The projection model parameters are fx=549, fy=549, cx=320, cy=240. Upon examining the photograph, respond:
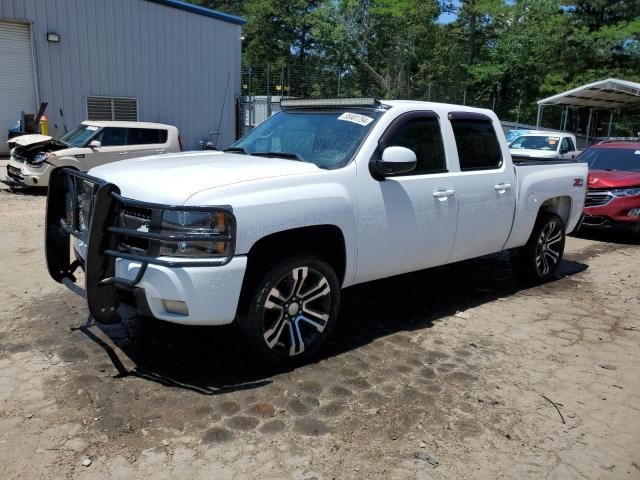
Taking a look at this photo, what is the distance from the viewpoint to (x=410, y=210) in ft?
14.7

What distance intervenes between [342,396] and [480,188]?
A: 8.25ft

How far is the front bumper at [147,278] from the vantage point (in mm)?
3311

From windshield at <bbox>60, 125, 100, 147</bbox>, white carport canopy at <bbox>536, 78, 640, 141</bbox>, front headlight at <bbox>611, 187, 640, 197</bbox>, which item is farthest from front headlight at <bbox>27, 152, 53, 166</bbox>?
white carport canopy at <bbox>536, 78, 640, 141</bbox>

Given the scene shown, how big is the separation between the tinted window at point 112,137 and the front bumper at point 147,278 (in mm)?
8879

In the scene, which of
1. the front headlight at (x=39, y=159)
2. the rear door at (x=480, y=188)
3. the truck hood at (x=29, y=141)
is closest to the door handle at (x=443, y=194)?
the rear door at (x=480, y=188)

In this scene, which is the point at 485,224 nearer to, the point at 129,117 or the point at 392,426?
the point at 392,426

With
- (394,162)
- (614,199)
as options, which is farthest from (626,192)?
(394,162)

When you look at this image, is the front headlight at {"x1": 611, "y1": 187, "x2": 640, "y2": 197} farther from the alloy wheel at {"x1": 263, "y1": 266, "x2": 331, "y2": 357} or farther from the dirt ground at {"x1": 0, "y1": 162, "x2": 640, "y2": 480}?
the alloy wheel at {"x1": 263, "y1": 266, "x2": 331, "y2": 357}

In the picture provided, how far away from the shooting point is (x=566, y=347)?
466cm

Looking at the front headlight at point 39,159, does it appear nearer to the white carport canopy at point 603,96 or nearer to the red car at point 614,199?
the red car at point 614,199

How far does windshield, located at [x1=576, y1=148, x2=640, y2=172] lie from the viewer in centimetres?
1003

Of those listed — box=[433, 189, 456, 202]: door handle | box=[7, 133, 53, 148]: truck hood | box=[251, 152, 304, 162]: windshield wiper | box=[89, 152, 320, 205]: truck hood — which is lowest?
box=[7, 133, 53, 148]: truck hood

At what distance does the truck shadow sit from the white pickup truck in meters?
0.40

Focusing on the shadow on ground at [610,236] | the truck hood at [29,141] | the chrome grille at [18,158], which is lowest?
the shadow on ground at [610,236]
